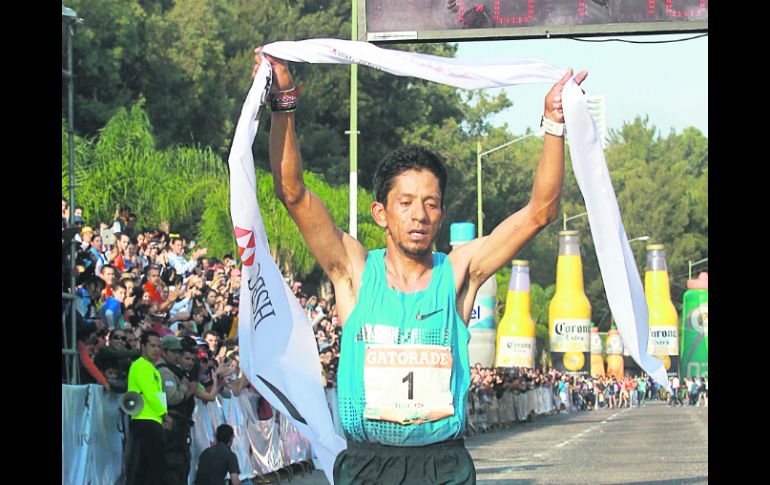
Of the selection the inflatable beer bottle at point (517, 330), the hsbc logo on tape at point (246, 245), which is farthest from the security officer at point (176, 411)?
the inflatable beer bottle at point (517, 330)

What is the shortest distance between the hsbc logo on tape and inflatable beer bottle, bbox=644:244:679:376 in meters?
38.3

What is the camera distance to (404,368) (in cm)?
590

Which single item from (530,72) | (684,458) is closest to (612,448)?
(684,458)

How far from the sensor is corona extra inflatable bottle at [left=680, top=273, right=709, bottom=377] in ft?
226

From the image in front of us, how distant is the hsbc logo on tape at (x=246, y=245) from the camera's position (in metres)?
6.54

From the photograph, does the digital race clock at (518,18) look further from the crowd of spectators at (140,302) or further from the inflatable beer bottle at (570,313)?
the inflatable beer bottle at (570,313)

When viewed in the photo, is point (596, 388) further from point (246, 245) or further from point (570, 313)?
point (246, 245)

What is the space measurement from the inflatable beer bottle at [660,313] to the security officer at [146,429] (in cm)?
3273

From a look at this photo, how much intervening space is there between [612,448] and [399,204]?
2000 centimetres

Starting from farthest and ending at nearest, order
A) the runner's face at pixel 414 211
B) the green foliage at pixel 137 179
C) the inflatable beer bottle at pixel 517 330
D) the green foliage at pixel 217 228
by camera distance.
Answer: the inflatable beer bottle at pixel 517 330 < the green foliage at pixel 217 228 < the green foliage at pixel 137 179 < the runner's face at pixel 414 211

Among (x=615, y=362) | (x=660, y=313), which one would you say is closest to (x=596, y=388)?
(x=615, y=362)

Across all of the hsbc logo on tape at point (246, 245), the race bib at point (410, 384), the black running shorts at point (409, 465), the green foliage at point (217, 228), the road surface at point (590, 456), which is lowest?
the road surface at point (590, 456)
